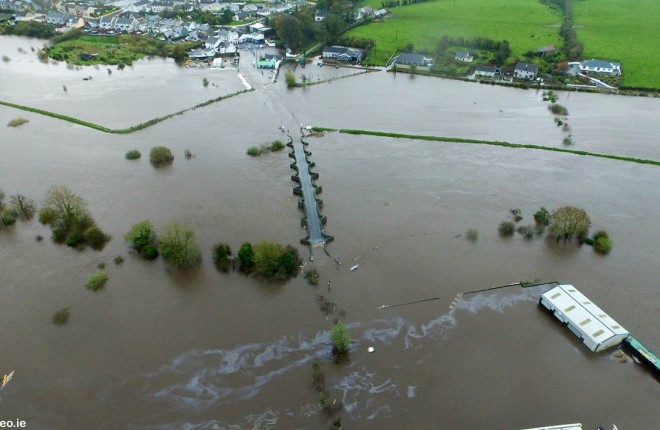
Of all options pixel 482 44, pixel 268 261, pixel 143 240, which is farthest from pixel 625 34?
pixel 143 240

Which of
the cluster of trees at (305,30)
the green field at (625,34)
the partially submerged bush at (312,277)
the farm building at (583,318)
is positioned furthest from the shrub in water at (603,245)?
the cluster of trees at (305,30)

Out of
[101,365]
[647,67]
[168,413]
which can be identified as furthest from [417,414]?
[647,67]

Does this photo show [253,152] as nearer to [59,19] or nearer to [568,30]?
[568,30]

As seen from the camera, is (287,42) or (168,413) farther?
(287,42)

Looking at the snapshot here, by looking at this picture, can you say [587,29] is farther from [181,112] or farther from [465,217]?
[181,112]

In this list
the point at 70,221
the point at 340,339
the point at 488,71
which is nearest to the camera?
the point at 340,339

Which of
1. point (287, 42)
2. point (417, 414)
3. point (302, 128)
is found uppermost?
point (287, 42)

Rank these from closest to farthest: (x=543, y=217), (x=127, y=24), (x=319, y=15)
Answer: (x=543, y=217) < (x=127, y=24) < (x=319, y=15)

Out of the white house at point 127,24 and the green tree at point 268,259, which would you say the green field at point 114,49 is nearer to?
the white house at point 127,24
